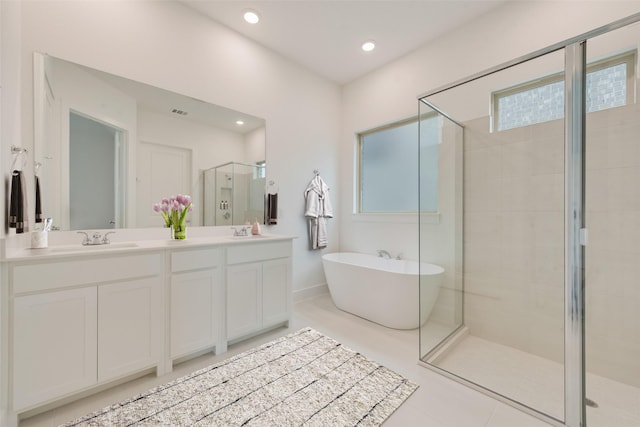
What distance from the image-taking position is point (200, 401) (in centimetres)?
152

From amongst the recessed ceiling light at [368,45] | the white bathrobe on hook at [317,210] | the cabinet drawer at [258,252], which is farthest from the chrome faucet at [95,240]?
the recessed ceiling light at [368,45]

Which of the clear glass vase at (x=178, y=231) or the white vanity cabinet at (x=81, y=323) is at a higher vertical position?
the clear glass vase at (x=178, y=231)

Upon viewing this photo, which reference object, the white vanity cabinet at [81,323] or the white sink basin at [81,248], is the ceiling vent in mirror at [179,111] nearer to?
the white sink basin at [81,248]

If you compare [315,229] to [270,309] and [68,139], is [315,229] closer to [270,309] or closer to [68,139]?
Result: [270,309]

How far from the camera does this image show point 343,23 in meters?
2.65

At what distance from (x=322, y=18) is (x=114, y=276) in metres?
2.88

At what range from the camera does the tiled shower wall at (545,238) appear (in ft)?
5.32

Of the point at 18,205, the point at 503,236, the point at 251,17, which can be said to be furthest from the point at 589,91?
the point at 18,205

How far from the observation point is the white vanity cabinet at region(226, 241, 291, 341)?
214 cm

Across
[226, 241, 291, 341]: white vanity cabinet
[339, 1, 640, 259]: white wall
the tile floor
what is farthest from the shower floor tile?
[226, 241, 291, 341]: white vanity cabinet

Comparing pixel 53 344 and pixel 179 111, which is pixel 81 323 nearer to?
pixel 53 344

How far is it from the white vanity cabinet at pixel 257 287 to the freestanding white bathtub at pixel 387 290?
2.23 ft

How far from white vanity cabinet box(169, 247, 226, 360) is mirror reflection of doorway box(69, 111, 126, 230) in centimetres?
73

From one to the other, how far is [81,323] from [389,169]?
129 inches
